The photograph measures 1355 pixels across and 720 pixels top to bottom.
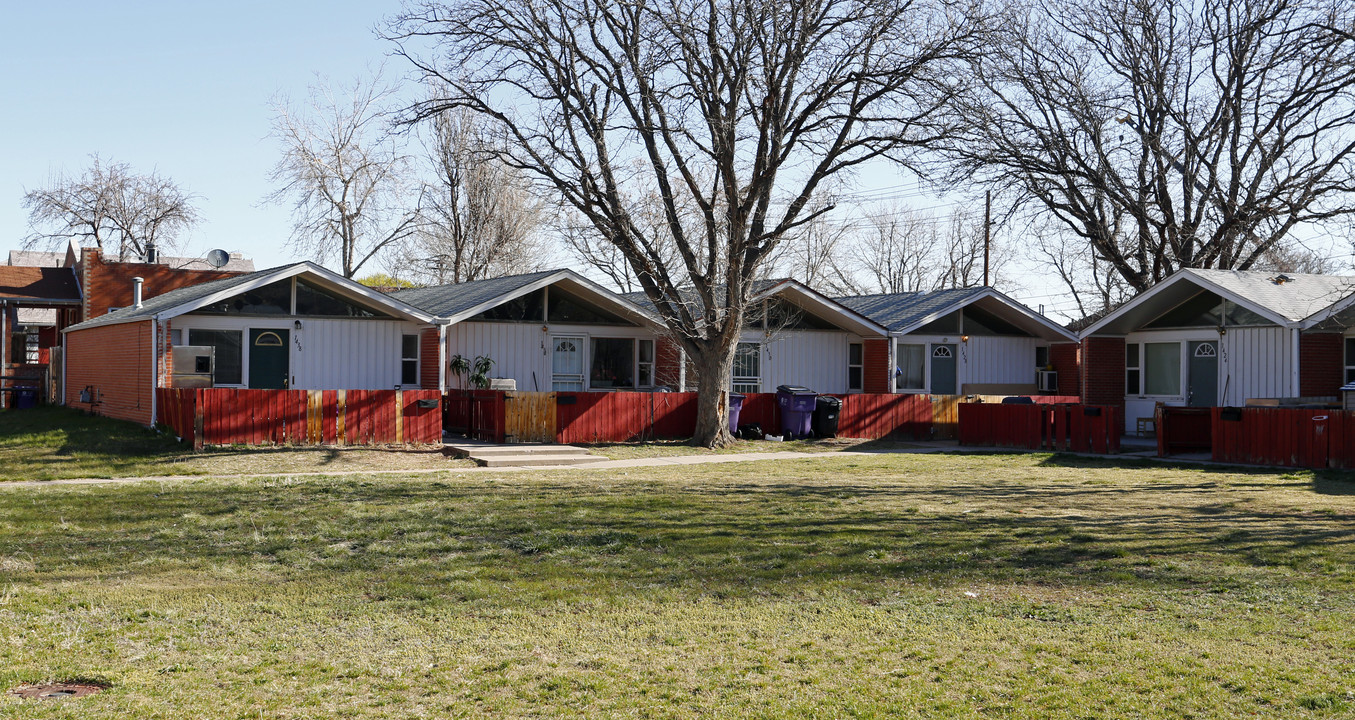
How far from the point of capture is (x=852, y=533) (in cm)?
1125

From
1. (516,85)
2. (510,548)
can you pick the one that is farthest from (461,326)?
(510,548)

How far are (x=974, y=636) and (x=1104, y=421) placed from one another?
1636cm

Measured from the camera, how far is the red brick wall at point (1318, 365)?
22203 millimetres

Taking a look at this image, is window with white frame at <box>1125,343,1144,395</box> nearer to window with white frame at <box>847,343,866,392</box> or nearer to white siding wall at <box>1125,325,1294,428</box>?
white siding wall at <box>1125,325,1294,428</box>

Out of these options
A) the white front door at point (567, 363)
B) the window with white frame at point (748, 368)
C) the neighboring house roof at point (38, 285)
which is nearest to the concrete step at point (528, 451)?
the white front door at point (567, 363)

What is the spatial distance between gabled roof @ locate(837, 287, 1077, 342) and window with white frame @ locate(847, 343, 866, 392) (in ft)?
3.34

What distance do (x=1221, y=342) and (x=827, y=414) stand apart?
8.77 metres

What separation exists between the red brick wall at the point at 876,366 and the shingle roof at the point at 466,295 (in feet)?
31.4

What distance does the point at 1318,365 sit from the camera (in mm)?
22281

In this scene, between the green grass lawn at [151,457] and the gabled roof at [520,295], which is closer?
the green grass lawn at [151,457]

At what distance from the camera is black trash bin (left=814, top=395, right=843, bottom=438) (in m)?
26.0

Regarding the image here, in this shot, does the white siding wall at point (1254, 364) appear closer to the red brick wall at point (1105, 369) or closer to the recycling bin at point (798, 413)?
the red brick wall at point (1105, 369)

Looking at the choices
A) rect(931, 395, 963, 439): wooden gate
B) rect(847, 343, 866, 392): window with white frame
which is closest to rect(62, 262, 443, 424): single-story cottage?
rect(931, 395, 963, 439): wooden gate

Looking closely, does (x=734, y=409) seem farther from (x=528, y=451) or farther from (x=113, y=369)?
(x=113, y=369)
